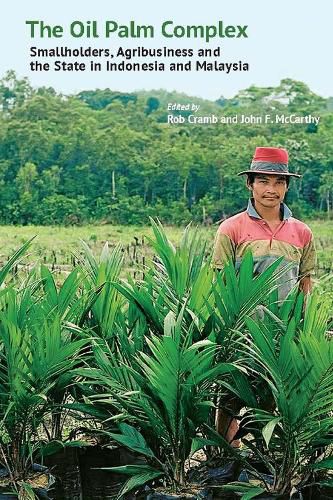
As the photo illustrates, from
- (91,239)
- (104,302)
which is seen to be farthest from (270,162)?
(91,239)

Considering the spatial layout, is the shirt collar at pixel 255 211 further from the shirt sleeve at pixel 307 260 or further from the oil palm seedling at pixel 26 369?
the oil palm seedling at pixel 26 369

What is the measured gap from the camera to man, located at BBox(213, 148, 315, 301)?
328 cm

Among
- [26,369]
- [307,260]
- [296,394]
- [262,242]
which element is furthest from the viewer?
[307,260]

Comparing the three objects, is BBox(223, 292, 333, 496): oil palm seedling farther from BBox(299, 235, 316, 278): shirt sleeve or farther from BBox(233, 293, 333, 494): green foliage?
BBox(299, 235, 316, 278): shirt sleeve

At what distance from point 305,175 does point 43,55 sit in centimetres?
519

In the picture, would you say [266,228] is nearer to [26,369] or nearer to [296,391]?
[296,391]

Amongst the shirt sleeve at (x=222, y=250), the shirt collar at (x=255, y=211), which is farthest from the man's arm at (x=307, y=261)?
the shirt sleeve at (x=222, y=250)

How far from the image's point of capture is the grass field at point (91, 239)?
9242 millimetres

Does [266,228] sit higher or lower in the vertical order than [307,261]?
higher

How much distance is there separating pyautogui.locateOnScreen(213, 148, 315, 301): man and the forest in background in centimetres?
789

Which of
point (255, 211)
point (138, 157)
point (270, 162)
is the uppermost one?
point (138, 157)

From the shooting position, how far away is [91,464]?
9.57ft

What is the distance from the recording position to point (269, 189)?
3311 millimetres

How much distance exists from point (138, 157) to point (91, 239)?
2.23m
